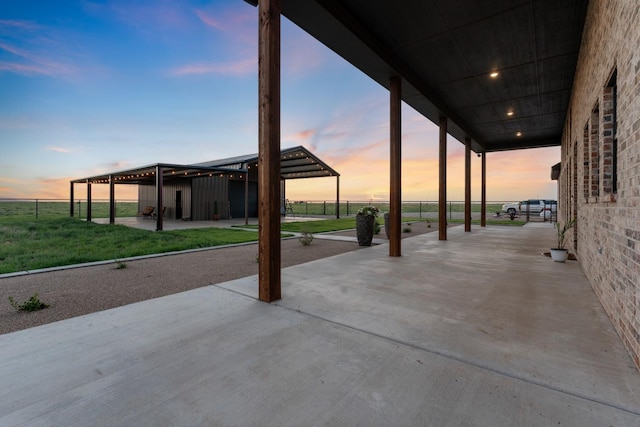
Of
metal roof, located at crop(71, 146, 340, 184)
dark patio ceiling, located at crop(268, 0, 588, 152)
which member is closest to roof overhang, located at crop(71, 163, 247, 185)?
metal roof, located at crop(71, 146, 340, 184)

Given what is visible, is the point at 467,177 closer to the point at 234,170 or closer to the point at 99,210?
the point at 234,170

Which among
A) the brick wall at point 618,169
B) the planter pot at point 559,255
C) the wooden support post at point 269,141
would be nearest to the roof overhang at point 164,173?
the wooden support post at point 269,141

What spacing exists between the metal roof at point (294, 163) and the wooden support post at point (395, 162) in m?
8.12

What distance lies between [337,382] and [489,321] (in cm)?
167

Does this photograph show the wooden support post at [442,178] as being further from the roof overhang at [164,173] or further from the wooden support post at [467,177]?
the roof overhang at [164,173]

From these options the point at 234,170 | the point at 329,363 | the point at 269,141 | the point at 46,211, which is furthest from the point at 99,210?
the point at 329,363

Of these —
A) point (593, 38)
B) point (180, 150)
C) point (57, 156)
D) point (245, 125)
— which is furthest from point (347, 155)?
point (57, 156)

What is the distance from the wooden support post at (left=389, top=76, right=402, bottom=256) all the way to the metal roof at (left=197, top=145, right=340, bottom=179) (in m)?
8.12

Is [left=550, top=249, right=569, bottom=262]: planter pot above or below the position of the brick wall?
below

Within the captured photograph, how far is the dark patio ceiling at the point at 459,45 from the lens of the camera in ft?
13.0

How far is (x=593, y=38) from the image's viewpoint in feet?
11.6

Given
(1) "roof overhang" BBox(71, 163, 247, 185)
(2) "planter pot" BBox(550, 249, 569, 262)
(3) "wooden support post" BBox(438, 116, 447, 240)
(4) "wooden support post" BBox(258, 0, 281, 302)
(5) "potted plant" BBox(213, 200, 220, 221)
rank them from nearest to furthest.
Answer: (4) "wooden support post" BBox(258, 0, 281, 302) < (2) "planter pot" BBox(550, 249, 569, 262) < (3) "wooden support post" BBox(438, 116, 447, 240) < (1) "roof overhang" BBox(71, 163, 247, 185) < (5) "potted plant" BBox(213, 200, 220, 221)

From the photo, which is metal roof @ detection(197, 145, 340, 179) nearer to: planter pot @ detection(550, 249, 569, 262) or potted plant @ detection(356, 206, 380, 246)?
potted plant @ detection(356, 206, 380, 246)

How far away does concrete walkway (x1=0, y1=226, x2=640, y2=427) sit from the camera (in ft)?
4.40
